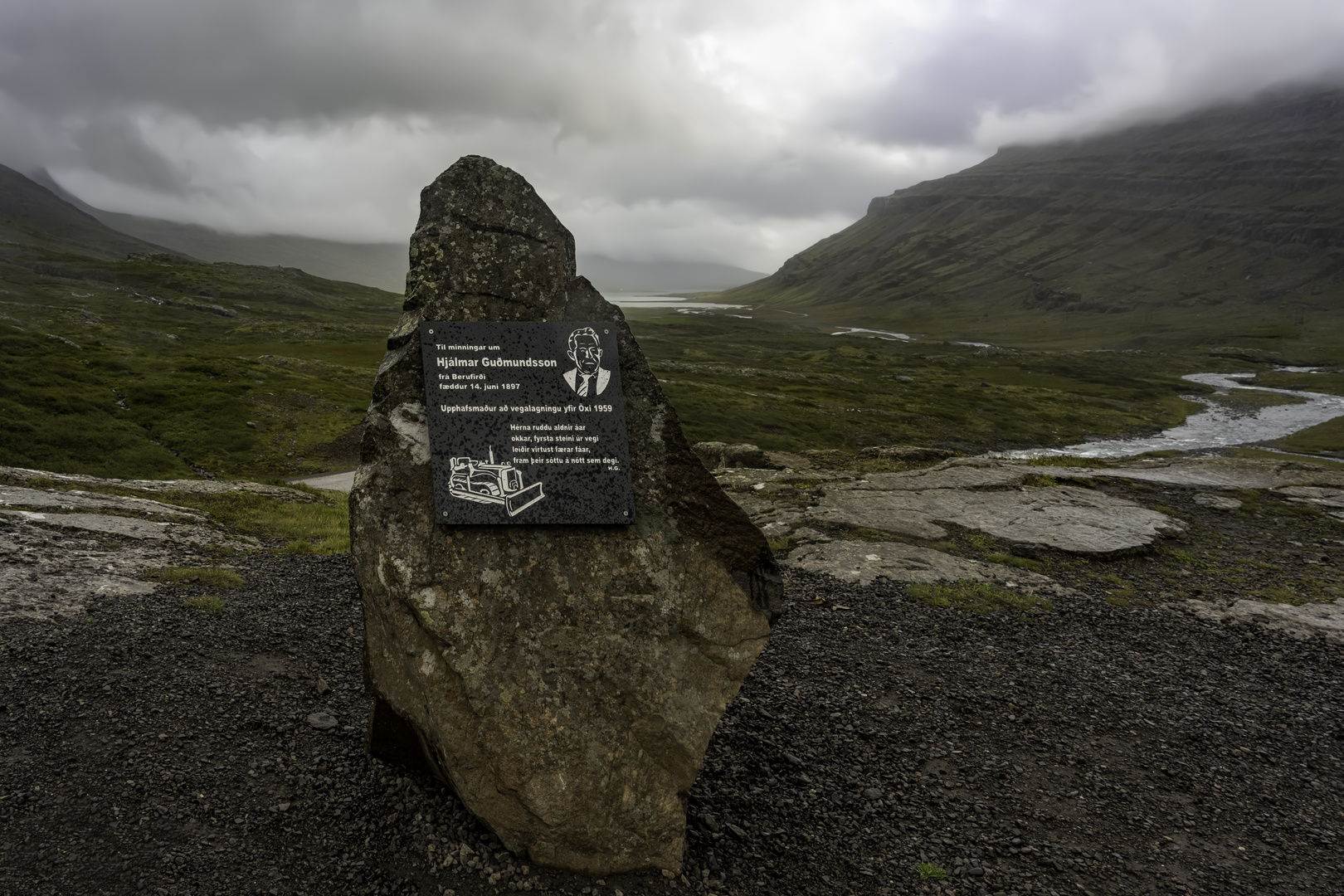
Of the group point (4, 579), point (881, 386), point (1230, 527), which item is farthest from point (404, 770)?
point (881, 386)

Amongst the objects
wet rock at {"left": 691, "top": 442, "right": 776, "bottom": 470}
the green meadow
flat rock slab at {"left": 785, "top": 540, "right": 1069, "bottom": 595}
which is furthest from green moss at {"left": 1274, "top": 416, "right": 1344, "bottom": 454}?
flat rock slab at {"left": 785, "top": 540, "right": 1069, "bottom": 595}

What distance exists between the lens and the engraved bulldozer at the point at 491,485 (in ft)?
24.7

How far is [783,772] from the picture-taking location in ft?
31.4

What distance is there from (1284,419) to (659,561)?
104783 mm

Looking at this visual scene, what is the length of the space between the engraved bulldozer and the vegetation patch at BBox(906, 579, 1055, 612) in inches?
454

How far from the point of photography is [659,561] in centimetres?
778

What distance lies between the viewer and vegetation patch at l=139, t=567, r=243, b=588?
14281 millimetres

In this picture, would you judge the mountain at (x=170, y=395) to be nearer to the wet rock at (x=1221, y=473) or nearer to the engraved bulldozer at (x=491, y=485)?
the engraved bulldozer at (x=491, y=485)

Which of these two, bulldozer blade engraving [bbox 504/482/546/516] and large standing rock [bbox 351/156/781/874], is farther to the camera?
bulldozer blade engraving [bbox 504/482/546/516]

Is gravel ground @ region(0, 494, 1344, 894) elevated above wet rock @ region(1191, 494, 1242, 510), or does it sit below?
below

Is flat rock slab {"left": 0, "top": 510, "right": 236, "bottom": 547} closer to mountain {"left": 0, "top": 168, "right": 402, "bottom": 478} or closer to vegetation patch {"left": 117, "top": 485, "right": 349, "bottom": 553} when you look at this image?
vegetation patch {"left": 117, "top": 485, "right": 349, "bottom": 553}

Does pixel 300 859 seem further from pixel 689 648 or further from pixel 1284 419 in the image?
pixel 1284 419

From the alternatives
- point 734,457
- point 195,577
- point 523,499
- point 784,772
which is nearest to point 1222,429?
point 734,457

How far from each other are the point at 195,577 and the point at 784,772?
1279cm
